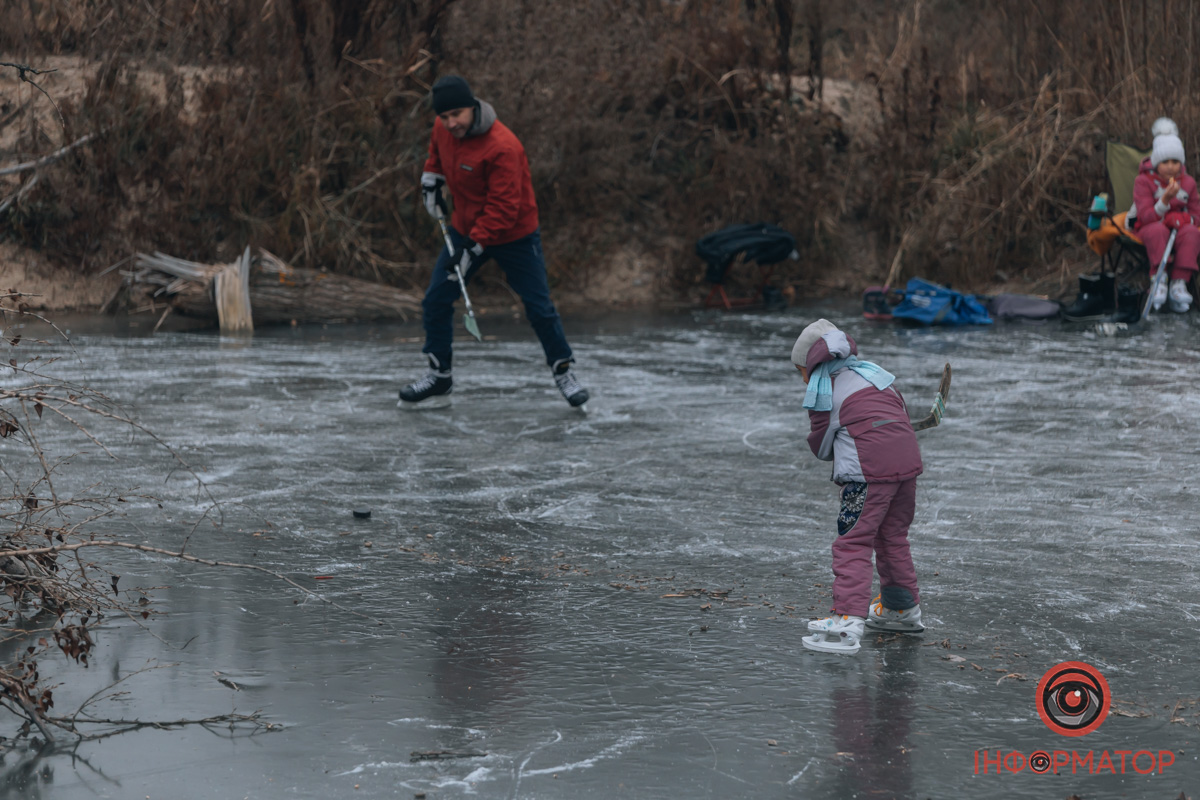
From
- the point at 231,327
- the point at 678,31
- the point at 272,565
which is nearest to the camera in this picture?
the point at 272,565

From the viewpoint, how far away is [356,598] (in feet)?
17.2

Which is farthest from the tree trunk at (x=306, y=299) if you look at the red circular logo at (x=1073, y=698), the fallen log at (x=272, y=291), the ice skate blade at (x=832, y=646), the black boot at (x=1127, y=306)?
the red circular logo at (x=1073, y=698)

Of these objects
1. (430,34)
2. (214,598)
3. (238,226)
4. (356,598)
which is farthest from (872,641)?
(430,34)

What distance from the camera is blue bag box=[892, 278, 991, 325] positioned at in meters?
14.3

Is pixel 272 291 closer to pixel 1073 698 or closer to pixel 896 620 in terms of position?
pixel 896 620

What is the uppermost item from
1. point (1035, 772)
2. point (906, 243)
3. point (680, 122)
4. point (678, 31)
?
point (678, 31)

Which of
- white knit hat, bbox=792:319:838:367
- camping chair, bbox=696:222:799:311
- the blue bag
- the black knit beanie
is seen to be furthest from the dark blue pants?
camping chair, bbox=696:222:799:311

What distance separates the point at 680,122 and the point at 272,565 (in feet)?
46.3

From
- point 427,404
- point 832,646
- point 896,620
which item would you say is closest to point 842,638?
point 832,646

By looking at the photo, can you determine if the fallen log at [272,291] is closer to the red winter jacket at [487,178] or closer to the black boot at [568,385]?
the red winter jacket at [487,178]

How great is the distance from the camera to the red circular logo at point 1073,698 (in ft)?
13.3

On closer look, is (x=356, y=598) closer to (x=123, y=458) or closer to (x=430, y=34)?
(x=123, y=458)

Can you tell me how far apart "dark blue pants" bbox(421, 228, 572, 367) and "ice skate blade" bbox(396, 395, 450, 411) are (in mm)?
304

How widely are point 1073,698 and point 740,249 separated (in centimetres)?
1237
